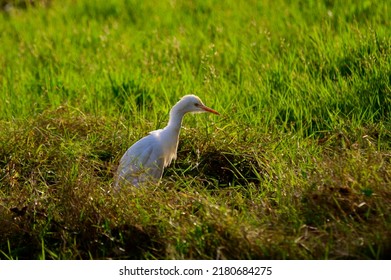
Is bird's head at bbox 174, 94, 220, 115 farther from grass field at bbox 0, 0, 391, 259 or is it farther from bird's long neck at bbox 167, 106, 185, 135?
grass field at bbox 0, 0, 391, 259

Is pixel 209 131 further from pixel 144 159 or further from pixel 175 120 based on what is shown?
pixel 144 159

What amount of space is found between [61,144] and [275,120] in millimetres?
1473

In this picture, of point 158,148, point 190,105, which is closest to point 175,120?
point 190,105

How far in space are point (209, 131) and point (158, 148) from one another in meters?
0.49

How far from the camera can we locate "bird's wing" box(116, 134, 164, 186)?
573 cm

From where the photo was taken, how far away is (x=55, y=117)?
263 inches

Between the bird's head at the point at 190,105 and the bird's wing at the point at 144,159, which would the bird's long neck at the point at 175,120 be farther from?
the bird's wing at the point at 144,159

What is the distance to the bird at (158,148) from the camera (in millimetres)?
5844

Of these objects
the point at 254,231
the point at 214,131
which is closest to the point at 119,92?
the point at 214,131

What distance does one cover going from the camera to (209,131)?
6355mm

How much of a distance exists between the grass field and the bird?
0.14 m

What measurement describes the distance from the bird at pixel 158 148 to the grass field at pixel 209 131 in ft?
0.45

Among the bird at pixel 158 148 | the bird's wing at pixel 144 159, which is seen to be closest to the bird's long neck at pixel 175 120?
the bird at pixel 158 148
